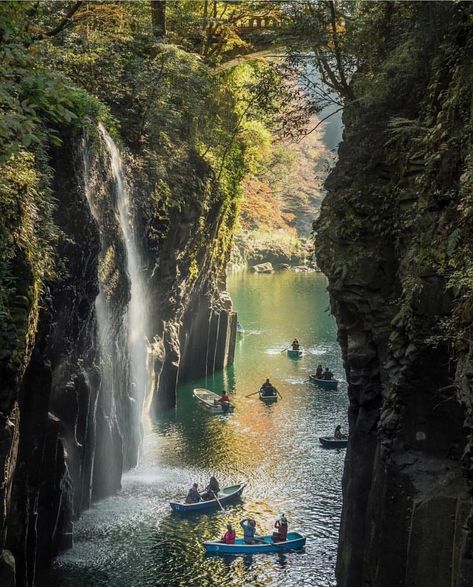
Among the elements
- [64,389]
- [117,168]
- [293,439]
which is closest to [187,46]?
[117,168]

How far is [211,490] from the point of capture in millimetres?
28031

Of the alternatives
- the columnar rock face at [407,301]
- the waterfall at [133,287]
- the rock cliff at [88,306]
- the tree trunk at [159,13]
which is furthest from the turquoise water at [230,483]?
the tree trunk at [159,13]

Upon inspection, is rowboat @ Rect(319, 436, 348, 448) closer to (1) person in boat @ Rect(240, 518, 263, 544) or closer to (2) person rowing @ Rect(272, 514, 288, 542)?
(1) person in boat @ Rect(240, 518, 263, 544)

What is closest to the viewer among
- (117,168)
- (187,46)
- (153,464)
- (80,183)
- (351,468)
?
(351,468)

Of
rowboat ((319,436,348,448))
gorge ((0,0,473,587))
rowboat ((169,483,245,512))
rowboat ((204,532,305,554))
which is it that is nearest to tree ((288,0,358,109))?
gorge ((0,0,473,587))

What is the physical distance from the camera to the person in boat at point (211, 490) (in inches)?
1092

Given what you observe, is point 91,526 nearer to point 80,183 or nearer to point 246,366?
point 80,183

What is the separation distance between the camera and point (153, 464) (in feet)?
107

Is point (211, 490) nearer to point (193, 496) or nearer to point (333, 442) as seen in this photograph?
point (193, 496)

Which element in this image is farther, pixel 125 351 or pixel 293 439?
pixel 293 439

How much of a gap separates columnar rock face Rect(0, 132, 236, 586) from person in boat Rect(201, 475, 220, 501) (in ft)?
11.9

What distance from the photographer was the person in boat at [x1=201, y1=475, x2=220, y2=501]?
27.7m

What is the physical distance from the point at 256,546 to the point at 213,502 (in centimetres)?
376

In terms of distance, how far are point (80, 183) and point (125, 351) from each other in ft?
39.6
